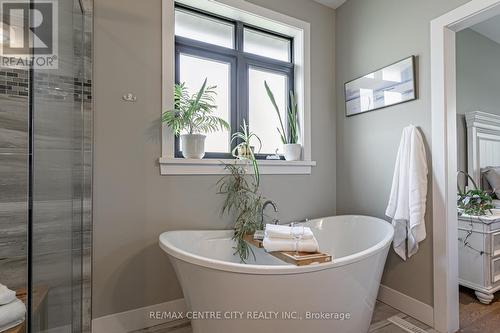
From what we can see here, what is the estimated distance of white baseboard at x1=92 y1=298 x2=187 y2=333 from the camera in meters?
1.78

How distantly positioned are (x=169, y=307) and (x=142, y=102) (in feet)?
5.15

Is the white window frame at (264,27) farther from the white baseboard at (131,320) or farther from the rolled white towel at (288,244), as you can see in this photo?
the white baseboard at (131,320)

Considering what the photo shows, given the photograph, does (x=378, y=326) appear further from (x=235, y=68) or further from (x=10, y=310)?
(x=235, y=68)

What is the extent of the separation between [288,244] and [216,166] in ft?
3.14

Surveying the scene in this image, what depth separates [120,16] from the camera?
185cm

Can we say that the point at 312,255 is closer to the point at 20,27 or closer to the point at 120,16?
the point at 20,27

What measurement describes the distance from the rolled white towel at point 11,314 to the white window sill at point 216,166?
1.05 m

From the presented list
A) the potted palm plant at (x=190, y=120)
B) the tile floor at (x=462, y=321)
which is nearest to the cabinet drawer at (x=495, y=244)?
the tile floor at (x=462, y=321)

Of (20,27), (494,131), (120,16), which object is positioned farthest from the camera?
(494,131)

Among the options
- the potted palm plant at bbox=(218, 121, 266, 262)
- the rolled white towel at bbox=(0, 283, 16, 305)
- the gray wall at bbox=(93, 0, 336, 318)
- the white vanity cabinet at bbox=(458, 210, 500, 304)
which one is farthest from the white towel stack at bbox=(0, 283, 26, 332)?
the white vanity cabinet at bbox=(458, 210, 500, 304)

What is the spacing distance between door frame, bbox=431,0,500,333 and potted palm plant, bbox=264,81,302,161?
3.67 feet

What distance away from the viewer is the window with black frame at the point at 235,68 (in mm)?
2275

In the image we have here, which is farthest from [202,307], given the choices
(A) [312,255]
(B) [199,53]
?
(B) [199,53]

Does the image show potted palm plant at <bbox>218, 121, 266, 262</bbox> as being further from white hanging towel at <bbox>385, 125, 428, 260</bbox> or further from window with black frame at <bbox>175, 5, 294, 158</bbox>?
white hanging towel at <bbox>385, 125, 428, 260</bbox>
